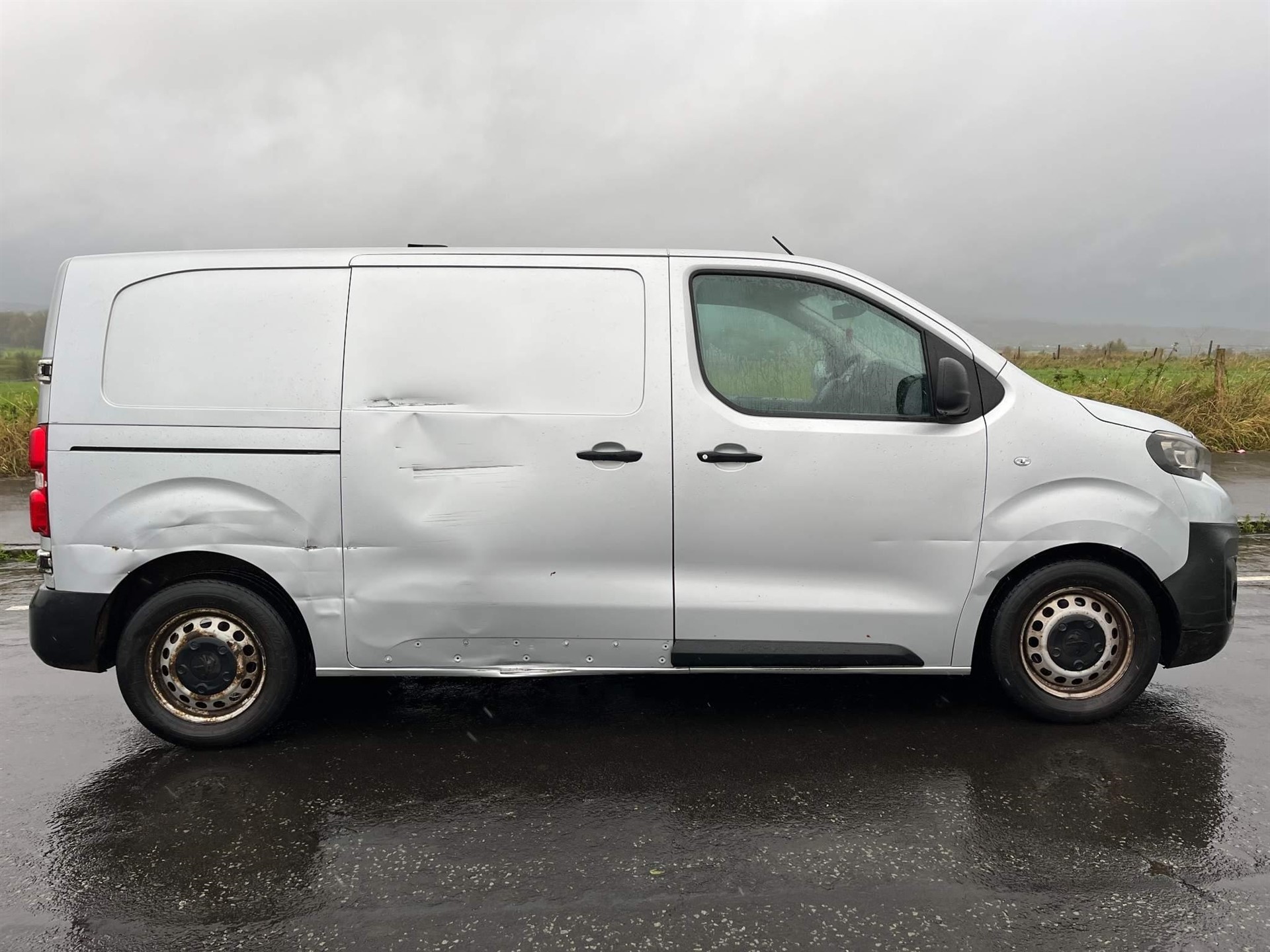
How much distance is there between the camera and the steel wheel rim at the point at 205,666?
159 inches

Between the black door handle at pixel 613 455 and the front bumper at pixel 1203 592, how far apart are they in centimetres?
232

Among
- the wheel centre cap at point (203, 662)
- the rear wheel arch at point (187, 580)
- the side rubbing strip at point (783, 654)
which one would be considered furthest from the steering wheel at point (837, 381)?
the wheel centre cap at point (203, 662)

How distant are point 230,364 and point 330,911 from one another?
7.25 feet

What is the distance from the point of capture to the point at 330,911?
9.34ft

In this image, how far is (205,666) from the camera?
405 cm

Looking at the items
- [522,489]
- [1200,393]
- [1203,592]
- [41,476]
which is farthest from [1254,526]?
[41,476]

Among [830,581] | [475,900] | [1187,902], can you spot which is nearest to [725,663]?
[830,581]

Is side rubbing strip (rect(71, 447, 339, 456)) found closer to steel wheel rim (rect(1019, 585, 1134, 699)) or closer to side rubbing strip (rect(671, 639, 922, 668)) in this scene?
side rubbing strip (rect(671, 639, 922, 668))

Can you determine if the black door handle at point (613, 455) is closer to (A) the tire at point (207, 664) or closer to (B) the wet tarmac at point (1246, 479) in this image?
(A) the tire at point (207, 664)

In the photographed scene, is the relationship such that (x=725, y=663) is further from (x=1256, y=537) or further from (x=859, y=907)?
(x=1256, y=537)

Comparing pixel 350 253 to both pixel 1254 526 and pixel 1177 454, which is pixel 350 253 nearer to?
pixel 1177 454

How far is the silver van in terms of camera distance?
3.98 metres

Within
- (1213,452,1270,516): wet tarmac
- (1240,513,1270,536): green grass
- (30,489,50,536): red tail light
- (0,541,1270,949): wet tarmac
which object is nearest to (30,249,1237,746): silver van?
(30,489,50,536): red tail light

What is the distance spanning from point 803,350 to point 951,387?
62 centimetres
